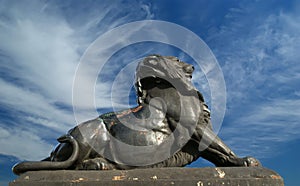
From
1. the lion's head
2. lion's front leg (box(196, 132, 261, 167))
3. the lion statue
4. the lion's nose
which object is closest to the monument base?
the lion statue

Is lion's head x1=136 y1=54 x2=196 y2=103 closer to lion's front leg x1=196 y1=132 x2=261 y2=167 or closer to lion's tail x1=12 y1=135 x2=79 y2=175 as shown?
lion's front leg x1=196 y1=132 x2=261 y2=167

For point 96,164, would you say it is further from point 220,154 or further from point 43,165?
point 220,154

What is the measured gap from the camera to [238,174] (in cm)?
350

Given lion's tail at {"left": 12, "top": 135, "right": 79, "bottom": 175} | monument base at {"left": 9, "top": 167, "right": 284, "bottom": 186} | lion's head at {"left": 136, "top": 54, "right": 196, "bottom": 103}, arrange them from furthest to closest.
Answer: lion's head at {"left": 136, "top": 54, "right": 196, "bottom": 103} < lion's tail at {"left": 12, "top": 135, "right": 79, "bottom": 175} < monument base at {"left": 9, "top": 167, "right": 284, "bottom": 186}

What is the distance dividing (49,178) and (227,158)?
7.83ft

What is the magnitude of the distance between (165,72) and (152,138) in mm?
1123

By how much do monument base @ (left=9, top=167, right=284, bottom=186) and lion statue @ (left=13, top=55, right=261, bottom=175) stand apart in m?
0.28

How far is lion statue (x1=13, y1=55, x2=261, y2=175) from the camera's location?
4086 mm

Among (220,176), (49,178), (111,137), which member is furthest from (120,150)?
(220,176)

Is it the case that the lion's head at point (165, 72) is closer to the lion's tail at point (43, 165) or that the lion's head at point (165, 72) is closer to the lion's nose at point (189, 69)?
the lion's nose at point (189, 69)

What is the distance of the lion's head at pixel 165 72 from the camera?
4.75m

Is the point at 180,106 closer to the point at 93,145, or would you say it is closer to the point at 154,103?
the point at 154,103

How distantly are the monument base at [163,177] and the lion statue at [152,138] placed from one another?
28cm

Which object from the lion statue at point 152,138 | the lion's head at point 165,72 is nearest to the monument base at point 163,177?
the lion statue at point 152,138
